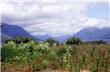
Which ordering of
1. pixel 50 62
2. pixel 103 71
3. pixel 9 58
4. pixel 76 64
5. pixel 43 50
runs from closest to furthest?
pixel 103 71 → pixel 76 64 → pixel 50 62 → pixel 9 58 → pixel 43 50

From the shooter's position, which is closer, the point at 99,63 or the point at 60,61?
the point at 99,63

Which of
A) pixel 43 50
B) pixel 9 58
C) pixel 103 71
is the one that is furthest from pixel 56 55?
pixel 103 71

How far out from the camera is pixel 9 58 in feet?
41.2

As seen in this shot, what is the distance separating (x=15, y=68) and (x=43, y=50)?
313 cm

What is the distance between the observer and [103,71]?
947 centimetres

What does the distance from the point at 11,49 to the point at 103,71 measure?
186 inches

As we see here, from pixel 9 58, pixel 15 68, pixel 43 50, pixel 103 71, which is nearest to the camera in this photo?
pixel 103 71

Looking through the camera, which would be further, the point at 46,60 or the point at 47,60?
the point at 47,60

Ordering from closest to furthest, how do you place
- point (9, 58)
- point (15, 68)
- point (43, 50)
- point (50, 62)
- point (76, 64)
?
point (76, 64), point (15, 68), point (50, 62), point (9, 58), point (43, 50)

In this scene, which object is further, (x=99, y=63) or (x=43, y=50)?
(x=43, y=50)

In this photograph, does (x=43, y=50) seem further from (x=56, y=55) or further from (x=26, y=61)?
(x=26, y=61)

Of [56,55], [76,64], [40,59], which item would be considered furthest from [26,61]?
[76,64]

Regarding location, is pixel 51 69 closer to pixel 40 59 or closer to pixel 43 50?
pixel 40 59

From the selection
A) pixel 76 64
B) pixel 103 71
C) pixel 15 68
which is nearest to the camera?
pixel 103 71
